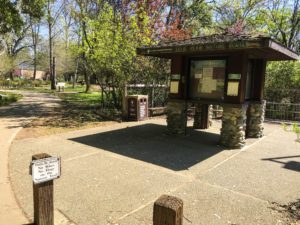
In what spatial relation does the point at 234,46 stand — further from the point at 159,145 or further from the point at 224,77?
the point at 159,145

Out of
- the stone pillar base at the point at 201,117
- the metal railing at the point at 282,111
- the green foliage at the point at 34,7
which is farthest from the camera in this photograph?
the green foliage at the point at 34,7

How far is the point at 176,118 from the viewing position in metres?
8.53

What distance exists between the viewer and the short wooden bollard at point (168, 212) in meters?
2.09

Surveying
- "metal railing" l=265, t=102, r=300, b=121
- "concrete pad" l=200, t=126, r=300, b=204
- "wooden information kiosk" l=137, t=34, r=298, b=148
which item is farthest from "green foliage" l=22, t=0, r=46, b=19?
"metal railing" l=265, t=102, r=300, b=121

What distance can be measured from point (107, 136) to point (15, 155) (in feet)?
9.06

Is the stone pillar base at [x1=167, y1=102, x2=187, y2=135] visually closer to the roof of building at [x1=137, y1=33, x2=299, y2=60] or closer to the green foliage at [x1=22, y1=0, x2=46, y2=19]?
the roof of building at [x1=137, y1=33, x2=299, y2=60]

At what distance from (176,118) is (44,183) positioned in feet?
19.5

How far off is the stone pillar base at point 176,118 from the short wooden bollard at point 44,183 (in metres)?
5.79

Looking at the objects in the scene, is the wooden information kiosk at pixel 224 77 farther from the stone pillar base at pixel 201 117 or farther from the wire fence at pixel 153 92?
the wire fence at pixel 153 92

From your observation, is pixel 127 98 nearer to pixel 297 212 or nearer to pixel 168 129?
pixel 168 129

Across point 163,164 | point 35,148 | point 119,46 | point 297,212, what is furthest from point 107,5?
point 297,212

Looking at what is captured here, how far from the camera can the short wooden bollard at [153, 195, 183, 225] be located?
6.87 ft

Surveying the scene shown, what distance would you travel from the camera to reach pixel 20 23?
44.1ft

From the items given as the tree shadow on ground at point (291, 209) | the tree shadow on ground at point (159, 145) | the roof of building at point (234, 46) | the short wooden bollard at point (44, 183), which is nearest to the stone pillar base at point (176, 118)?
the tree shadow on ground at point (159, 145)
